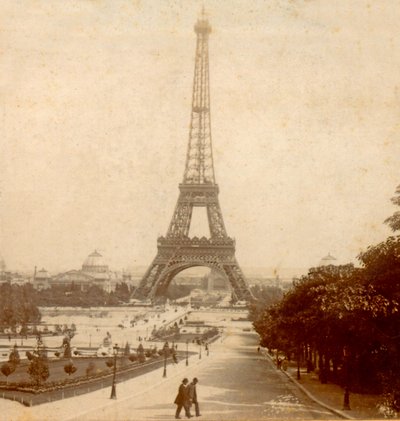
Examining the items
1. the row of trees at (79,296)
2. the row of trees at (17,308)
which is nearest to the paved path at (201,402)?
the row of trees at (17,308)

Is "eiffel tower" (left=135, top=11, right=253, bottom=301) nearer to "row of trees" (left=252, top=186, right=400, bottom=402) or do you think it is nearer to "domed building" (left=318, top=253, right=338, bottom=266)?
"domed building" (left=318, top=253, right=338, bottom=266)

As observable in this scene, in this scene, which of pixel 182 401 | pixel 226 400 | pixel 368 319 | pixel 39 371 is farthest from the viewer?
pixel 39 371

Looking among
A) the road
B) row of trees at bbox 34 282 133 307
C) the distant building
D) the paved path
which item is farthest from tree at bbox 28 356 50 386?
row of trees at bbox 34 282 133 307

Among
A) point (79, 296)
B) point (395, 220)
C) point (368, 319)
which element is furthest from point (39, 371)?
point (79, 296)

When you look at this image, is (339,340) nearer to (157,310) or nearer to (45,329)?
(45,329)

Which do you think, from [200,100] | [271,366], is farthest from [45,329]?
[200,100]

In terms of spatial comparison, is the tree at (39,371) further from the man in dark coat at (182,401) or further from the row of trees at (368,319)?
the row of trees at (368,319)

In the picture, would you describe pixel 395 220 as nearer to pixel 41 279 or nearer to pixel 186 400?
pixel 186 400
